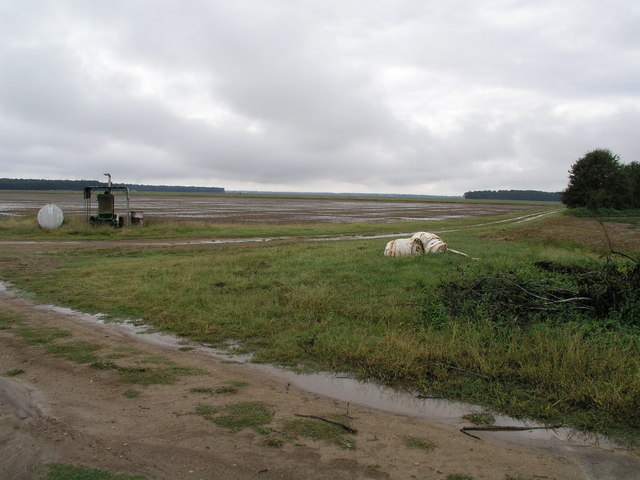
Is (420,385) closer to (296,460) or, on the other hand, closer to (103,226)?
(296,460)

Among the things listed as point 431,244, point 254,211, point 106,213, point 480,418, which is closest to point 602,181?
point 254,211

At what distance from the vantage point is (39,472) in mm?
3447

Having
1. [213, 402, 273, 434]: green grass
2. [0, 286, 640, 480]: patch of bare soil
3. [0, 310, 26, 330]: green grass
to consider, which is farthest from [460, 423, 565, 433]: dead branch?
[0, 310, 26, 330]: green grass

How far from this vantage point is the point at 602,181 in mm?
49312

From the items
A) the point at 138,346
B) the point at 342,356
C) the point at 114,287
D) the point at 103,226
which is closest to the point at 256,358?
the point at 342,356

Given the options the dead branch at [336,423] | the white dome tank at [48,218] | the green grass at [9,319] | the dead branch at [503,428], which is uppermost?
the white dome tank at [48,218]

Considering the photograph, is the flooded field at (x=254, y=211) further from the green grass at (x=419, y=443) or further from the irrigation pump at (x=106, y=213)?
the green grass at (x=419, y=443)

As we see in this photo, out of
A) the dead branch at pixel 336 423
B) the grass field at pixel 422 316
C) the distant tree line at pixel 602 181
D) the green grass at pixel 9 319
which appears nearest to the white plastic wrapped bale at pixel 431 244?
the grass field at pixel 422 316

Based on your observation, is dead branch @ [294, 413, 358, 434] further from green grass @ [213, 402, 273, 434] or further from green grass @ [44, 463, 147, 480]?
green grass @ [44, 463, 147, 480]

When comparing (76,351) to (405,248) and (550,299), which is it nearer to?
(550,299)

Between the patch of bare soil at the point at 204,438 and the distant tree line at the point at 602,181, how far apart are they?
168 feet

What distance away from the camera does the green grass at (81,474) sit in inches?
132

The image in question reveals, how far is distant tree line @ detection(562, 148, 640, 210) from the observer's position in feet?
159

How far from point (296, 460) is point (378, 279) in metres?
6.54
